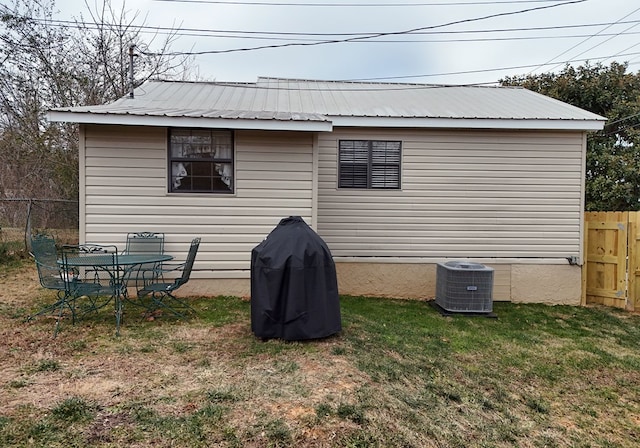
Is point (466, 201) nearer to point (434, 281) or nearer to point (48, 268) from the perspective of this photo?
point (434, 281)

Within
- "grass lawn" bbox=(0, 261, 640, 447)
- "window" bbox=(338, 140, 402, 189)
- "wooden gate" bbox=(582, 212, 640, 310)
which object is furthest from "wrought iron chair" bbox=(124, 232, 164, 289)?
"wooden gate" bbox=(582, 212, 640, 310)

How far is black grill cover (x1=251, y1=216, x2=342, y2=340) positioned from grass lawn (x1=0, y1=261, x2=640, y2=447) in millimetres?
163

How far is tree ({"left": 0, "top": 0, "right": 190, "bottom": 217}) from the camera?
12.0 meters

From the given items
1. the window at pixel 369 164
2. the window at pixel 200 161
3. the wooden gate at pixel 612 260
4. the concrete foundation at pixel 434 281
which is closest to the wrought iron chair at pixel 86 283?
the window at pixel 200 161

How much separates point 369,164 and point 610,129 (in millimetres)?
10893

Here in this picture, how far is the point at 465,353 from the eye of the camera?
4355 mm

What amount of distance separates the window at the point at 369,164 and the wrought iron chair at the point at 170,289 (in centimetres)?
289

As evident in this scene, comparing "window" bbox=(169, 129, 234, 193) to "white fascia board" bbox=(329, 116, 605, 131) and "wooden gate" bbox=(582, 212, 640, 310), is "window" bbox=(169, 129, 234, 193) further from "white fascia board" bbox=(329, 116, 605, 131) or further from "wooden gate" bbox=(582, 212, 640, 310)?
"wooden gate" bbox=(582, 212, 640, 310)

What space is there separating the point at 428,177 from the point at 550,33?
21.7 feet

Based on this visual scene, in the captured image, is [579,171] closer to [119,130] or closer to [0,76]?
[119,130]

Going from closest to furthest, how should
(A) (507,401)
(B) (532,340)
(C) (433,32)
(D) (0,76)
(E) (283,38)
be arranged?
1. (A) (507,401)
2. (B) (532,340)
3. (C) (433,32)
4. (E) (283,38)
5. (D) (0,76)

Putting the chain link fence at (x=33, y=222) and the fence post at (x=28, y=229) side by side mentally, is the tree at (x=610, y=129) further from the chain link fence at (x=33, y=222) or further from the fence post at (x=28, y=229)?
the fence post at (x=28, y=229)

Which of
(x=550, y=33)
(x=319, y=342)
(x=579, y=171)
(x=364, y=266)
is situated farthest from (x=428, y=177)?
(x=550, y=33)

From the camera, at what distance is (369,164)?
23.0ft
